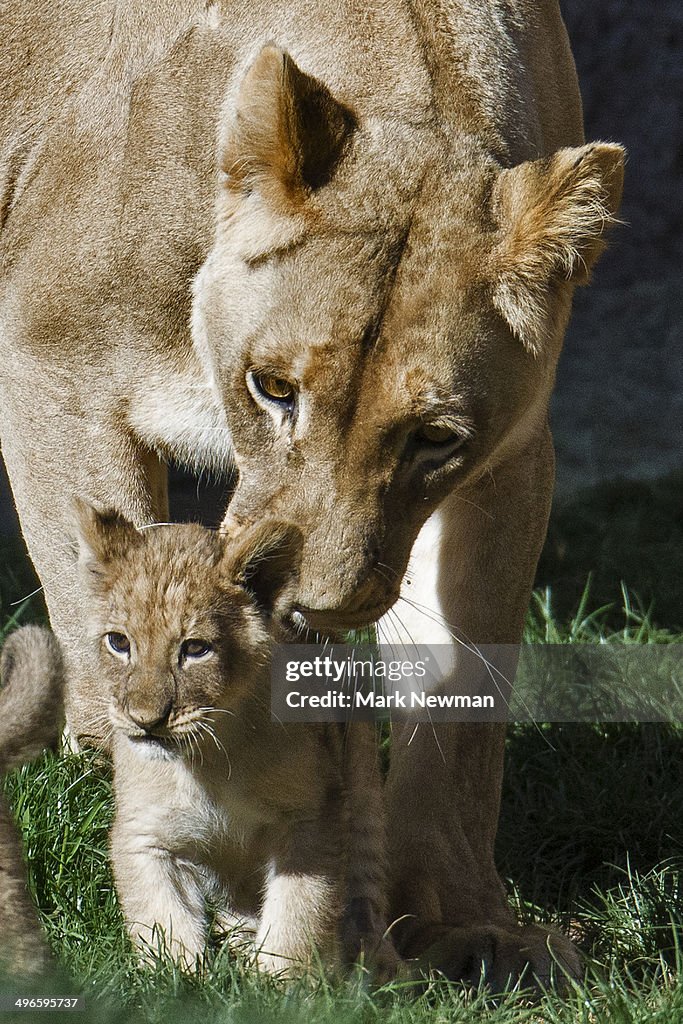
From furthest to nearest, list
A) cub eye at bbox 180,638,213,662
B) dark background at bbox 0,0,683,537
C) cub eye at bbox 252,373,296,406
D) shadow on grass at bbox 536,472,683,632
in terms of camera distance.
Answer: dark background at bbox 0,0,683,537 → shadow on grass at bbox 536,472,683,632 → cub eye at bbox 252,373,296,406 → cub eye at bbox 180,638,213,662

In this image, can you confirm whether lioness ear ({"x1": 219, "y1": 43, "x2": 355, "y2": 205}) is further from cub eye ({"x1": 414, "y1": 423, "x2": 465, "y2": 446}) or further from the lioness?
cub eye ({"x1": 414, "y1": 423, "x2": 465, "y2": 446})

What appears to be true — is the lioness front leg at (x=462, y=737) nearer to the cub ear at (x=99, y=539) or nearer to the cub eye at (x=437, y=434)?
the cub eye at (x=437, y=434)

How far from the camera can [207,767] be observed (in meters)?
2.56

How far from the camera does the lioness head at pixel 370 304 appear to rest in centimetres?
247

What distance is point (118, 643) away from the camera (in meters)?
2.45

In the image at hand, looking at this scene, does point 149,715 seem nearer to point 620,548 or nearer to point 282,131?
point 282,131

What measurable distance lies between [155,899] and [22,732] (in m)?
0.48

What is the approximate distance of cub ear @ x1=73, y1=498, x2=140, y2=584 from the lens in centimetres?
254

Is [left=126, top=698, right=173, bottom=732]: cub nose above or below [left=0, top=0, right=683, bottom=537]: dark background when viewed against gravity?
above

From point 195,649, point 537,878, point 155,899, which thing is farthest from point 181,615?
point 537,878

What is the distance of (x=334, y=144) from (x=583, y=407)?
3.72 meters

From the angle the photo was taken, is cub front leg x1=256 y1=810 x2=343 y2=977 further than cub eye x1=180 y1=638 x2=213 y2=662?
Yes

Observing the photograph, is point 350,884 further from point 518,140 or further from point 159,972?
point 518,140

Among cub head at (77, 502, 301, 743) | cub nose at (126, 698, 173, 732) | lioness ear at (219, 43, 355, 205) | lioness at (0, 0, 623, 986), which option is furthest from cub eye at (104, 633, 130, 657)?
lioness ear at (219, 43, 355, 205)
